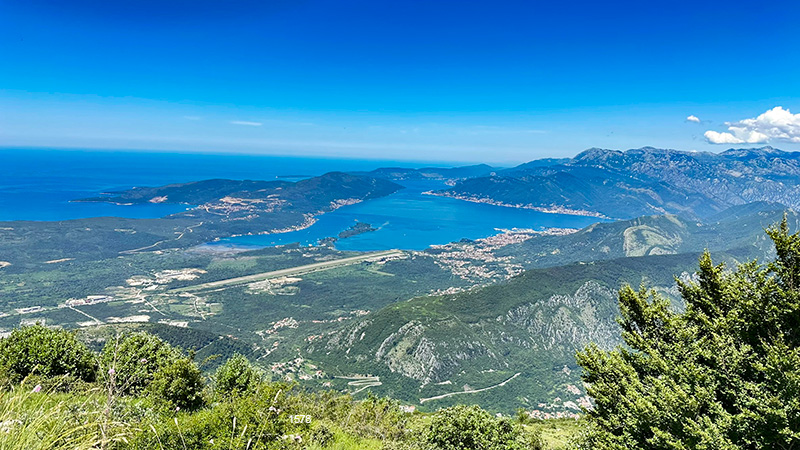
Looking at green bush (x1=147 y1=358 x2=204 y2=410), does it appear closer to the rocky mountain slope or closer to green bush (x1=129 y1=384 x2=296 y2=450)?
green bush (x1=129 y1=384 x2=296 y2=450)

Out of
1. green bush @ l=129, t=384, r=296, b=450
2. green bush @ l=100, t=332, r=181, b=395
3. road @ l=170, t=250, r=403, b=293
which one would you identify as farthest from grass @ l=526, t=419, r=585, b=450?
road @ l=170, t=250, r=403, b=293

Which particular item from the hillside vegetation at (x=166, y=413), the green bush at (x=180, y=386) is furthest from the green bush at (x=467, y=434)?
the green bush at (x=180, y=386)

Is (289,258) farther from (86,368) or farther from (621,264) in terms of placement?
(86,368)

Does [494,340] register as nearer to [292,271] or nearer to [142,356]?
[292,271]

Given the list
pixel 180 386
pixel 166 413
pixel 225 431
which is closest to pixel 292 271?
pixel 180 386

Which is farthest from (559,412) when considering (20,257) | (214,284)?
(20,257)

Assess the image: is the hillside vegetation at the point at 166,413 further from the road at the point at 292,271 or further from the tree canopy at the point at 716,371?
the road at the point at 292,271
